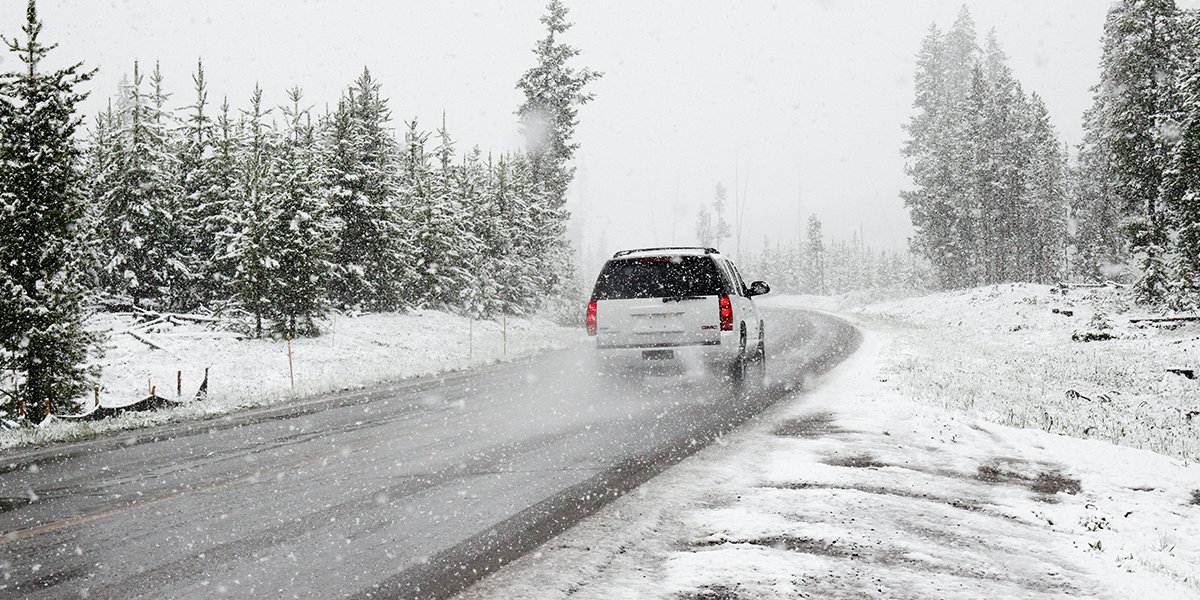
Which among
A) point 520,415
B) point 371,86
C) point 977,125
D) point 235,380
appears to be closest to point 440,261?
point 371,86

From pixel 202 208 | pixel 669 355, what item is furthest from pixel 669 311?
pixel 202 208

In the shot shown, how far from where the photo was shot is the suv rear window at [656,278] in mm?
11227

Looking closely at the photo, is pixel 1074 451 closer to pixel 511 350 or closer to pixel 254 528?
pixel 254 528

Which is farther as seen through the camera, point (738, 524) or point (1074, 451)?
point (1074, 451)

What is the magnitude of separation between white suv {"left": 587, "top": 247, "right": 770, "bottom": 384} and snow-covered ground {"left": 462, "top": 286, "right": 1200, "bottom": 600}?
1658mm

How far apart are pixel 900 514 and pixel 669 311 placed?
6.52 metres

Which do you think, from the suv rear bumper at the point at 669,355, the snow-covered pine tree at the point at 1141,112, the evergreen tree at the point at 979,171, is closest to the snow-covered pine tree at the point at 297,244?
the suv rear bumper at the point at 669,355

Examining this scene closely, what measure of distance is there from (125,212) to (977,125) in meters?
41.5

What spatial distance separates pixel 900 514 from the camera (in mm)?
4719

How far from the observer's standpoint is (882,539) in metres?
4.19

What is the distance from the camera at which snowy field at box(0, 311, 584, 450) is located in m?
11.1

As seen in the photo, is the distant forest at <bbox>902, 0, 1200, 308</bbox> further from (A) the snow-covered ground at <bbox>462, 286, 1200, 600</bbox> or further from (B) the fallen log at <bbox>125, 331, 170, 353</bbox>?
(B) the fallen log at <bbox>125, 331, 170, 353</bbox>

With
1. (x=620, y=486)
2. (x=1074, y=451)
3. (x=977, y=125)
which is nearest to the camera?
(x=620, y=486)

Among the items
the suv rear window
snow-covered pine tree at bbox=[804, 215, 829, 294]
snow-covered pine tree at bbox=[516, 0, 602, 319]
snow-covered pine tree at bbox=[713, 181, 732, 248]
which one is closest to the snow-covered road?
the suv rear window
